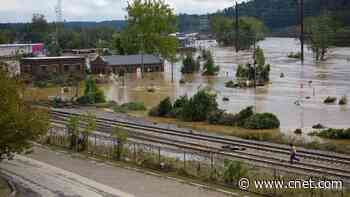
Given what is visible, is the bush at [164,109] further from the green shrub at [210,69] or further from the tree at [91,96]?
the green shrub at [210,69]

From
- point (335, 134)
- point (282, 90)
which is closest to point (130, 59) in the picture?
point (282, 90)

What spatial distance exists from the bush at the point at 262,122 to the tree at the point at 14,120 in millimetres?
17819

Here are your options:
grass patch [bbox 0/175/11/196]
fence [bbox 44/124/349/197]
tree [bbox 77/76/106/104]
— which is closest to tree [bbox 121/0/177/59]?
tree [bbox 77/76/106/104]

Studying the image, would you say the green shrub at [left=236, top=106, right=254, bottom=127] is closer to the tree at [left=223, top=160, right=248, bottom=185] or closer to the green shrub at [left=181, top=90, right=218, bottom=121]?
the green shrub at [left=181, top=90, right=218, bottom=121]

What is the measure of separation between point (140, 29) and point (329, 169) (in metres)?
73.9

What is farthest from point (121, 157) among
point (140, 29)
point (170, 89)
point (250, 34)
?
point (250, 34)

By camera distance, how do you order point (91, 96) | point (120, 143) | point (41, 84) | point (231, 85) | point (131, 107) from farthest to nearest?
point (41, 84) < point (231, 85) < point (91, 96) < point (131, 107) < point (120, 143)

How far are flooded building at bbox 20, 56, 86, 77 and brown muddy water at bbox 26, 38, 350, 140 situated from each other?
6945mm

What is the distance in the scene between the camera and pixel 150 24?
313ft

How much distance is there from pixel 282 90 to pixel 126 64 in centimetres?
3266

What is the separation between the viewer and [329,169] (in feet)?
79.5

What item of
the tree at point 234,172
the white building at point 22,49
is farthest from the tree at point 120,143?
the white building at point 22,49

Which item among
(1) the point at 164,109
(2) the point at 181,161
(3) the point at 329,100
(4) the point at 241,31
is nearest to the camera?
(2) the point at 181,161

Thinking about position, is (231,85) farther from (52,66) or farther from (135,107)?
(52,66)
